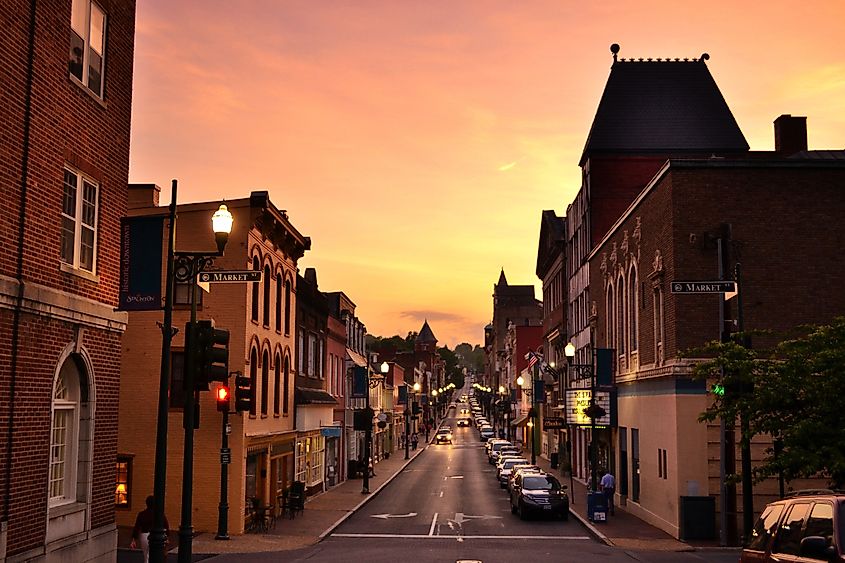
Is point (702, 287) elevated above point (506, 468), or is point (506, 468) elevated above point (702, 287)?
point (702, 287)

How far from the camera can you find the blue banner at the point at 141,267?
17.2 m

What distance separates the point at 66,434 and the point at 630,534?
794 inches

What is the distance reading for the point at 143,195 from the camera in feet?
109

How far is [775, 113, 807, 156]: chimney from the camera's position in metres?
42.7

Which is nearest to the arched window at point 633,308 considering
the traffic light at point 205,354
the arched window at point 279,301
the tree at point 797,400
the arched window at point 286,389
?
the arched window at point 279,301

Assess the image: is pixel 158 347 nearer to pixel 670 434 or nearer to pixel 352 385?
pixel 670 434

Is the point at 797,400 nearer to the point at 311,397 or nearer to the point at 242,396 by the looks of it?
the point at 242,396

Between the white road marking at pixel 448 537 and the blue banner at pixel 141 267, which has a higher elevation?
Result: the blue banner at pixel 141 267

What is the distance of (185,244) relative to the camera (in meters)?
30.9

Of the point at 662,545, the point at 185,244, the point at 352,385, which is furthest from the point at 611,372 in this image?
the point at 352,385

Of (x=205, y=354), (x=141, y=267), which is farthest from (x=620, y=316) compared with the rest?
(x=205, y=354)

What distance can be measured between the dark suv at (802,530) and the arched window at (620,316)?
90.7 feet

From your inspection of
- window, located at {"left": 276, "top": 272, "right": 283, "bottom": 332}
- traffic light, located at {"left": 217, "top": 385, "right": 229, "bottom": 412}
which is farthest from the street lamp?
window, located at {"left": 276, "top": 272, "right": 283, "bottom": 332}

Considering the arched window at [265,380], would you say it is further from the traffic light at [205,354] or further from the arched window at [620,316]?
the traffic light at [205,354]
